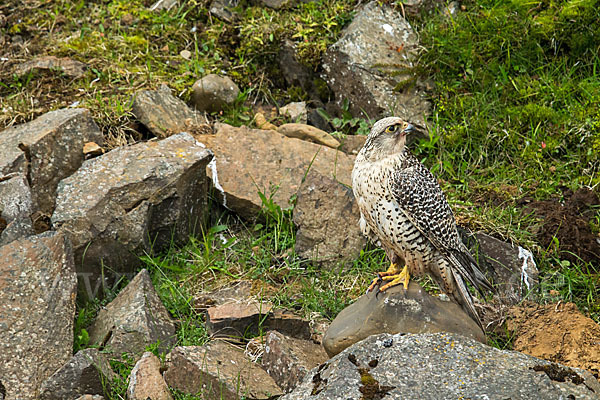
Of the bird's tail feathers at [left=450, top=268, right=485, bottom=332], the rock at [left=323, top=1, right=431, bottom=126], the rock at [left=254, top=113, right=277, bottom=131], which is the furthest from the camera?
the rock at [left=254, top=113, right=277, bottom=131]

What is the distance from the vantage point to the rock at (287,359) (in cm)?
475

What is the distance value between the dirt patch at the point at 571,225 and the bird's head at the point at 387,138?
2014 millimetres

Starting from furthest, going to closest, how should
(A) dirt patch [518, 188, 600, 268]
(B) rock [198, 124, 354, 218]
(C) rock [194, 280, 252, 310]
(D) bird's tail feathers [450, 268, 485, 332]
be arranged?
(B) rock [198, 124, 354, 218]
(A) dirt patch [518, 188, 600, 268]
(C) rock [194, 280, 252, 310]
(D) bird's tail feathers [450, 268, 485, 332]

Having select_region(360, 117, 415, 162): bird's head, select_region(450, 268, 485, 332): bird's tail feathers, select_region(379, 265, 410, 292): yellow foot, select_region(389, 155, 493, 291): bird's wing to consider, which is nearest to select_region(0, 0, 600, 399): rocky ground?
select_region(379, 265, 410, 292): yellow foot

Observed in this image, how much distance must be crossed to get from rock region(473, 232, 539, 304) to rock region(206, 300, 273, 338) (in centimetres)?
194

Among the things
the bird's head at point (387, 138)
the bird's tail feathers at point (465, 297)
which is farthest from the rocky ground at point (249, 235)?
the bird's head at point (387, 138)

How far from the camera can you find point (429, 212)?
496 centimetres

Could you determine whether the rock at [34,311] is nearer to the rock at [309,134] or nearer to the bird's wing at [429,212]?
the bird's wing at [429,212]

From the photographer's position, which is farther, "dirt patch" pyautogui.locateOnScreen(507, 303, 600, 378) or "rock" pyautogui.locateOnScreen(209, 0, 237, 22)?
"rock" pyautogui.locateOnScreen(209, 0, 237, 22)

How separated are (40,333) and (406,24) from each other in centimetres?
509

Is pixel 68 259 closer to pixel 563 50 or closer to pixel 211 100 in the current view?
pixel 211 100

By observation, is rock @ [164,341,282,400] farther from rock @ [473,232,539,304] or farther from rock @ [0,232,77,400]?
rock @ [473,232,539,304]

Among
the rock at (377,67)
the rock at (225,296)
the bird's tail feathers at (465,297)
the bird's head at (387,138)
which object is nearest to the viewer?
the bird's head at (387,138)

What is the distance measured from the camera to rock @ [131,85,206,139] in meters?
7.06
